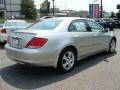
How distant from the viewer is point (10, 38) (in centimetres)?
621

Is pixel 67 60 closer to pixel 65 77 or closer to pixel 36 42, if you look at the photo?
pixel 65 77

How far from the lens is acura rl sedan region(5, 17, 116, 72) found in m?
5.46

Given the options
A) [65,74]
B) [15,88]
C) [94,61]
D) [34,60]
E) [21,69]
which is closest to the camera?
[15,88]

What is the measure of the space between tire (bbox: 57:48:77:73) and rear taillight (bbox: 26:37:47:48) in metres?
0.67

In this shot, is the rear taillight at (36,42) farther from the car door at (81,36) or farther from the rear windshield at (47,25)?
the car door at (81,36)

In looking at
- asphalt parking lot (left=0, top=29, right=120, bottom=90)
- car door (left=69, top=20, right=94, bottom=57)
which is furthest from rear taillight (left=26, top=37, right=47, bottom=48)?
car door (left=69, top=20, right=94, bottom=57)

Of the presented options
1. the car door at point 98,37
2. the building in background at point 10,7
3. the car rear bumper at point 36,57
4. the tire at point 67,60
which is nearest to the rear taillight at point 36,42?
the car rear bumper at point 36,57

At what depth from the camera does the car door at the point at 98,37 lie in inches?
287

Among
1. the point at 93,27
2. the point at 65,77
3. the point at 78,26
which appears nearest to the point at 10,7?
the point at 93,27

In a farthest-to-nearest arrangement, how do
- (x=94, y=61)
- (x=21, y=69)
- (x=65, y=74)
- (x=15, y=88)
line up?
(x=94, y=61)
(x=21, y=69)
(x=65, y=74)
(x=15, y=88)

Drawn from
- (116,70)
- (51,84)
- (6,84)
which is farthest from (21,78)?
(116,70)

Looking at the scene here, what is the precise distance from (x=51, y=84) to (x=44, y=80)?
356 millimetres

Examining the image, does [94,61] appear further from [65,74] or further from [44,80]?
[44,80]

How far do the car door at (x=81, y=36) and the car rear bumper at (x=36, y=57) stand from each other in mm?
1010
